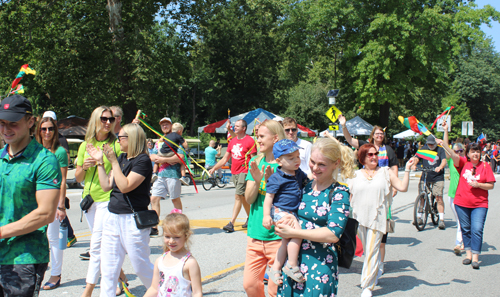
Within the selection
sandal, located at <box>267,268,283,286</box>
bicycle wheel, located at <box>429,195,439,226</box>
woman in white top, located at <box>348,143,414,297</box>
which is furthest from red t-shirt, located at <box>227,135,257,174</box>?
bicycle wheel, located at <box>429,195,439,226</box>

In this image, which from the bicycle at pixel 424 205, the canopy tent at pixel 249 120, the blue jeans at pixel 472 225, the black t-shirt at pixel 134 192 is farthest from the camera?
the canopy tent at pixel 249 120

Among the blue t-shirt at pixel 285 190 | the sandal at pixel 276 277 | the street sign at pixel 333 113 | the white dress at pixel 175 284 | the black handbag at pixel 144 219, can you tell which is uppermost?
the street sign at pixel 333 113

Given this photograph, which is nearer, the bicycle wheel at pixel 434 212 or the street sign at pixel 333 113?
the street sign at pixel 333 113

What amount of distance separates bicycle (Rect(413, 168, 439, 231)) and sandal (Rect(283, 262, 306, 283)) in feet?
21.7

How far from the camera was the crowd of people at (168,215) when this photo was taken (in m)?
2.66

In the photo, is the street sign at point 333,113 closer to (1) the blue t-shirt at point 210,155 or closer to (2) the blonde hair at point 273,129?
(2) the blonde hair at point 273,129

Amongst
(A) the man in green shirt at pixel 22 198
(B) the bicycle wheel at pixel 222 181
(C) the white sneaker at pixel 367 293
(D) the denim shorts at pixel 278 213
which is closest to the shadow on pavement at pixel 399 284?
(C) the white sneaker at pixel 367 293

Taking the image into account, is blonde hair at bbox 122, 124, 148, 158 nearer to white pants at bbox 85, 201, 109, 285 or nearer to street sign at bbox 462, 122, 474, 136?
white pants at bbox 85, 201, 109, 285

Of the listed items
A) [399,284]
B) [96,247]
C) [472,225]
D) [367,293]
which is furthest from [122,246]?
[472,225]

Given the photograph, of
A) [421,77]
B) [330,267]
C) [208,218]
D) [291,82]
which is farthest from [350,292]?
[291,82]

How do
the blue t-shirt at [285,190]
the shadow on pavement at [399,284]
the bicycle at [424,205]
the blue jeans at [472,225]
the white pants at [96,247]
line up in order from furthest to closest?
the bicycle at [424,205] → the blue jeans at [472,225] → the shadow on pavement at [399,284] → the white pants at [96,247] → the blue t-shirt at [285,190]

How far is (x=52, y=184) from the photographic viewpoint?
2678 millimetres

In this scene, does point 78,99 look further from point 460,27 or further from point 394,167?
point 460,27

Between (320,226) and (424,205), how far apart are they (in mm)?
7123
